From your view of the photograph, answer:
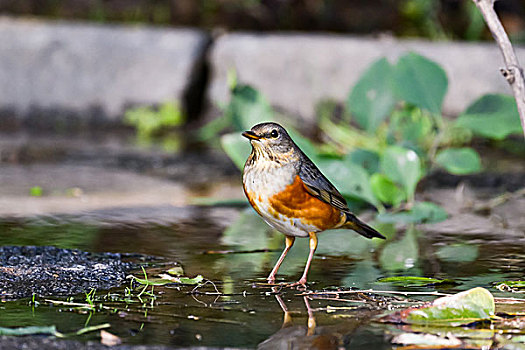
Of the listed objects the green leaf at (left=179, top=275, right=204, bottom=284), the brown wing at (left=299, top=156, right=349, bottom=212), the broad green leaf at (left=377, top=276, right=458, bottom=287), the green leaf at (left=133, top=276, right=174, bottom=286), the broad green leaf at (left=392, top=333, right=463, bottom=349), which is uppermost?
the brown wing at (left=299, top=156, right=349, bottom=212)

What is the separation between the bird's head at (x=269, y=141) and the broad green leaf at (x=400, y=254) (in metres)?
0.48

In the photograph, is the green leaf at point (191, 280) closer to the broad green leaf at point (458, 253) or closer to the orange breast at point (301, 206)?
the orange breast at point (301, 206)

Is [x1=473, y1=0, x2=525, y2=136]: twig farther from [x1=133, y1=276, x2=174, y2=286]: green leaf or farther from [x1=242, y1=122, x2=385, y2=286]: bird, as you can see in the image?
[x1=133, y1=276, x2=174, y2=286]: green leaf

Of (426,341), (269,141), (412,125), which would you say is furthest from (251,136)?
(412,125)

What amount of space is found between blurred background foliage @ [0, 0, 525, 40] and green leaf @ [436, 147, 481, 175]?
3.28 meters

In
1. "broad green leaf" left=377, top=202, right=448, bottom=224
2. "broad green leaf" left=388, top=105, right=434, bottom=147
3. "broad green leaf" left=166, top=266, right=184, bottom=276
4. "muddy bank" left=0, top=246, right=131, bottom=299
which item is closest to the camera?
"muddy bank" left=0, top=246, right=131, bottom=299

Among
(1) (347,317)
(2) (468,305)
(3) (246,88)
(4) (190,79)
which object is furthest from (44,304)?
(4) (190,79)

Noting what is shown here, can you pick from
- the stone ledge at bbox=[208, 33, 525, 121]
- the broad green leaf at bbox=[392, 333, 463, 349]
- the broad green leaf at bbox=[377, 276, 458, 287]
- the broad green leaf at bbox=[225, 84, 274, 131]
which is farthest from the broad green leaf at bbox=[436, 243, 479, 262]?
the stone ledge at bbox=[208, 33, 525, 121]

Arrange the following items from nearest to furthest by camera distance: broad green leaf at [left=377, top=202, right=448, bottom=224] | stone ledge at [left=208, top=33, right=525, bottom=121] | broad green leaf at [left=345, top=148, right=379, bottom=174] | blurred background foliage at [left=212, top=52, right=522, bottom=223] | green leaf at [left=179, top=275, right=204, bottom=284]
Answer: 1. green leaf at [left=179, top=275, right=204, bottom=284]
2. broad green leaf at [left=377, top=202, right=448, bottom=224]
3. blurred background foliage at [left=212, top=52, right=522, bottom=223]
4. broad green leaf at [left=345, top=148, right=379, bottom=174]
5. stone ledge at [left=208, top=33, right=525, bottom=121]

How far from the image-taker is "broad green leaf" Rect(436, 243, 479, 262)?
2771 mm

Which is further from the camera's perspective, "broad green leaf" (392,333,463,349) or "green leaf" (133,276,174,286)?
"green leaf" (133,276,174,286)

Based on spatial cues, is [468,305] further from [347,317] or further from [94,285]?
[94,285]

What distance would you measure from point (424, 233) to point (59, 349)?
1824mm

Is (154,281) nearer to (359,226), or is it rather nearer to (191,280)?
(191,280)
